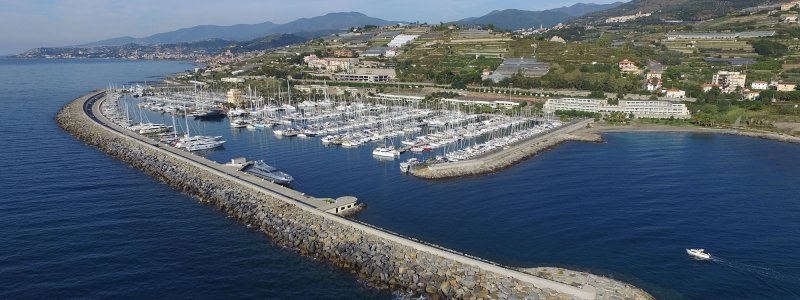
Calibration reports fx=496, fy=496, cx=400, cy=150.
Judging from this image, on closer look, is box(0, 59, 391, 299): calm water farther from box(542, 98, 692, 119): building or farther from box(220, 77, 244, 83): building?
box(220, 77, 244, 83): building

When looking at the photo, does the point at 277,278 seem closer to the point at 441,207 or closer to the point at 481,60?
the point at 441,207

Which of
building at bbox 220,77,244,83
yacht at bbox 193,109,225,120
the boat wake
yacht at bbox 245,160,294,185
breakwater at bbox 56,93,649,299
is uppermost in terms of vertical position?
building at bbox 220,77,244,83

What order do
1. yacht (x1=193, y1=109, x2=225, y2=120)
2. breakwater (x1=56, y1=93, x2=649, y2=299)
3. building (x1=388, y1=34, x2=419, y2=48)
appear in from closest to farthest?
breakwater (x1=56, y1=93, x2=649, y2=299) → yacht (x1=193, y1=109, x2=225, y2=120) → building (x1=388, y1=34, x2=419, y2=48)

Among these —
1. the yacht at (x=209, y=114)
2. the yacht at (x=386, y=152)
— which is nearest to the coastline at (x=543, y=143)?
the yacht at (x=386, y=152)

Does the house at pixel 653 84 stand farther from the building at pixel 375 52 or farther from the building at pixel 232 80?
the building at pixel 232 80

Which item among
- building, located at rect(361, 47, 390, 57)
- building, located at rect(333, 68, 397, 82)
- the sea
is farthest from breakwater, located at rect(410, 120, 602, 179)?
building, located at rect(361, 47, 390, 57)

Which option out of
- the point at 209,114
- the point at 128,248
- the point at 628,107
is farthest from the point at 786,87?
the point at 128,248
